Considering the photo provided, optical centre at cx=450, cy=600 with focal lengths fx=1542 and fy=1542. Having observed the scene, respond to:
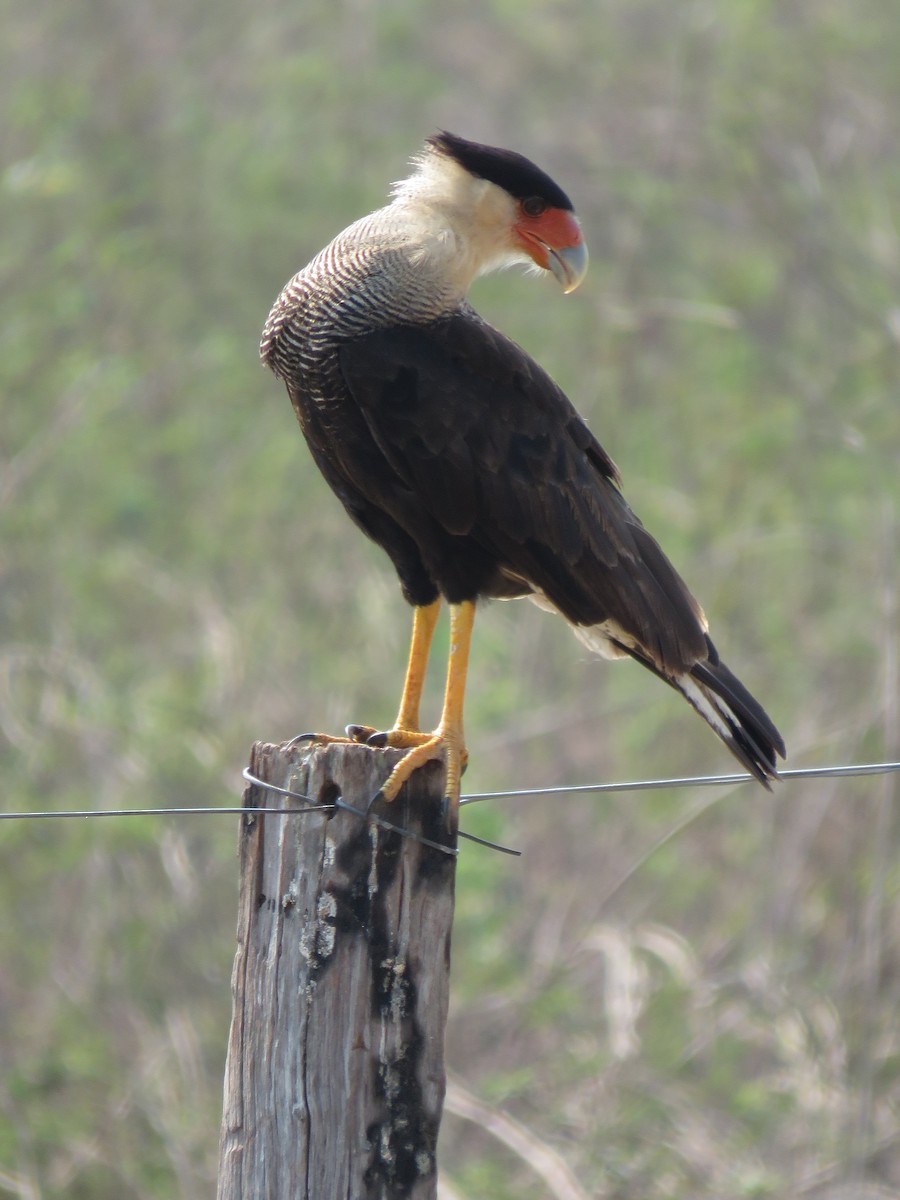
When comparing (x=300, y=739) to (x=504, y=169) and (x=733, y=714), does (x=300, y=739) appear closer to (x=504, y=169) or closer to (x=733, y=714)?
(x=733, y=714)

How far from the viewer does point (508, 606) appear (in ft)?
28.7

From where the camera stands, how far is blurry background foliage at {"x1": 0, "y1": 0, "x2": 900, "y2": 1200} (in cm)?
638

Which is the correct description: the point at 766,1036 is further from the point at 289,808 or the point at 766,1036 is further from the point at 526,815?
the point at 289,808

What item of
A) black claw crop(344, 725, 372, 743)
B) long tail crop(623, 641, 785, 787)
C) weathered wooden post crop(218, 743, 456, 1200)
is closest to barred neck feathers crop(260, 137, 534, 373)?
black claw crop(344, 725, 372, 743)

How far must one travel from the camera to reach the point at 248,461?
9.22 metres

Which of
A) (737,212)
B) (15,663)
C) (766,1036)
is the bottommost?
(766,1036)

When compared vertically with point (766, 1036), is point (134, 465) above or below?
above

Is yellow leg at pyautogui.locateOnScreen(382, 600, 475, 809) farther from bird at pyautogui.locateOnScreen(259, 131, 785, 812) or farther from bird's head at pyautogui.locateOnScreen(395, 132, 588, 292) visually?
bird's head at pyautogui.locateOnScreen(395, 132, 588, 292)

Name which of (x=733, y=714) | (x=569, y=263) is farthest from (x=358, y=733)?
(x=569, y=263)

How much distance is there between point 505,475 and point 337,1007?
1333mm

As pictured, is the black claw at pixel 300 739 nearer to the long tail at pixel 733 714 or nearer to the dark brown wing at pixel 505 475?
the dark brown wing at pixel 505 475

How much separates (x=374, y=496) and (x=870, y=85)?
7.56 meters

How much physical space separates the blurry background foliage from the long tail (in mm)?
2714

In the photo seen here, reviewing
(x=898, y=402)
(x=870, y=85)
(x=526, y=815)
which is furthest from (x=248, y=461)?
(x=870, y=85)
